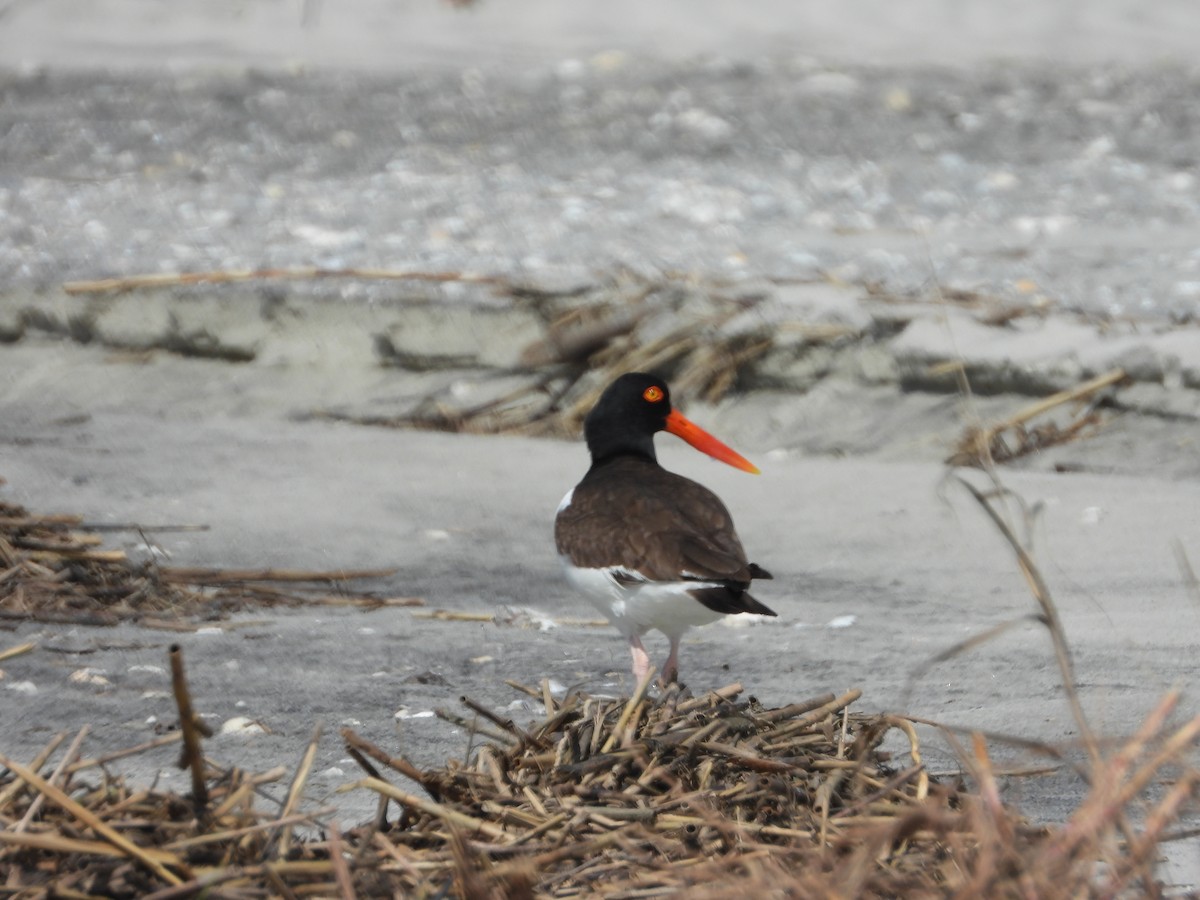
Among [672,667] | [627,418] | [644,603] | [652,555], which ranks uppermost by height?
[627,418]

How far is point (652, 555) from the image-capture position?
3600mm

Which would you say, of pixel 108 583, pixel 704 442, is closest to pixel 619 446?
pixel 704 442

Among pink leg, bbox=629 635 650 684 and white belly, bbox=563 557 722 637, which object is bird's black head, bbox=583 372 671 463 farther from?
pink leg, bbox=629 635 650 684

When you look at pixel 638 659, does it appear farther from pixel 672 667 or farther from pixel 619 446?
pixel 619 446

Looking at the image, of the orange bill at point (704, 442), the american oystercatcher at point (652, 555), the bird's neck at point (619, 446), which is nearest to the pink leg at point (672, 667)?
the american oystercatcher at point (652, 555)

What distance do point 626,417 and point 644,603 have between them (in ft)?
3.23

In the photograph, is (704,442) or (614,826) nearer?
(614,826)

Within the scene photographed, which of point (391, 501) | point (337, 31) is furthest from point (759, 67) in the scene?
point (391, 501)

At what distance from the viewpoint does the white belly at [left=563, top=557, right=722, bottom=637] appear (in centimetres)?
354

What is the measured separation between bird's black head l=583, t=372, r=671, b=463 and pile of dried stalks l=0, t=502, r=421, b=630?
71cm

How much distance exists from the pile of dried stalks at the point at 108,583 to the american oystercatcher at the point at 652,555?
663 mm

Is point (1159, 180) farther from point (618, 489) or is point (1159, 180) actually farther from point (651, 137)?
point (618, 489)

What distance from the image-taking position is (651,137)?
9.45 m

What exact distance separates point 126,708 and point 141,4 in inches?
384
